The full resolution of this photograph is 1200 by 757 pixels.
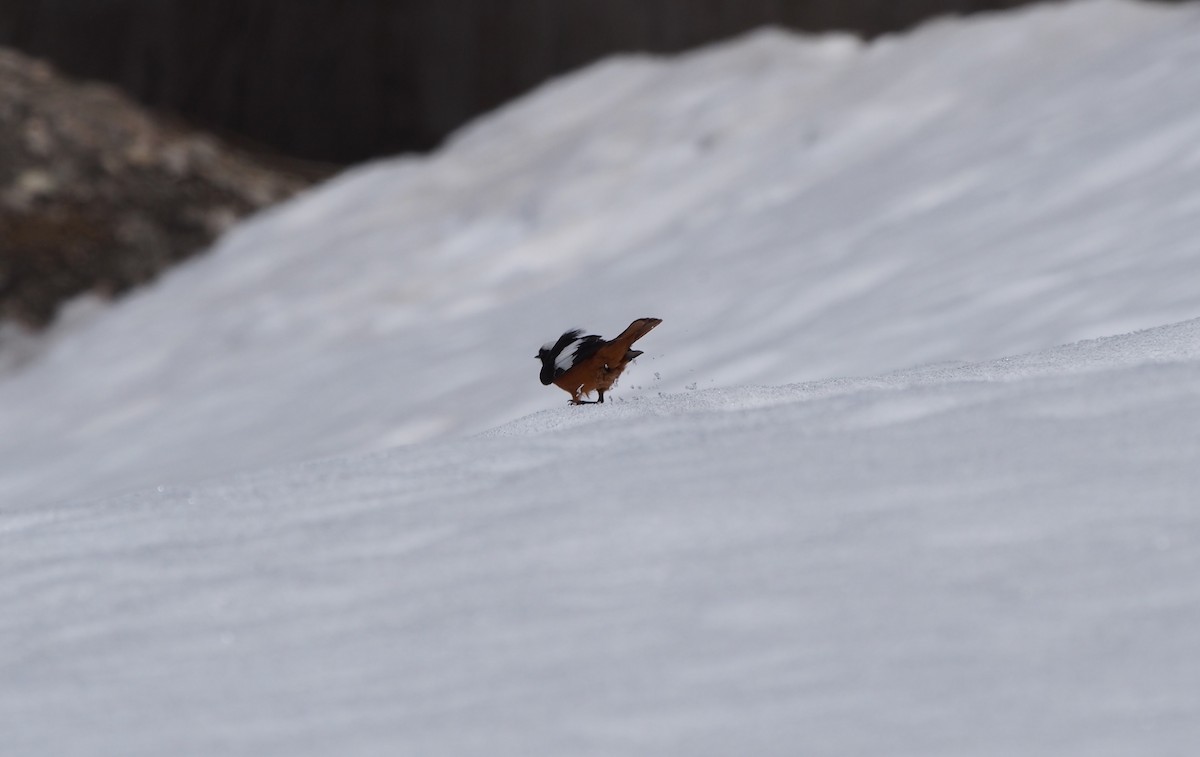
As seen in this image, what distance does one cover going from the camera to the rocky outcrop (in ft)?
18.8

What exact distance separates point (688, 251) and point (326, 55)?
2.75 metres

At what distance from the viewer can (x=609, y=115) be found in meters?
5.51

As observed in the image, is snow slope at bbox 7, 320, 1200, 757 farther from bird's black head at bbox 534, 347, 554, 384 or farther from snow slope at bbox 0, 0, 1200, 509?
snow slope at bbox 0, 0, 1200, 509

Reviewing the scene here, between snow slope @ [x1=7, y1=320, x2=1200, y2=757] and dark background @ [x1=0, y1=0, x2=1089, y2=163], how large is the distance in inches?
167

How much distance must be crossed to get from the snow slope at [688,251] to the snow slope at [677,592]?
1034mm

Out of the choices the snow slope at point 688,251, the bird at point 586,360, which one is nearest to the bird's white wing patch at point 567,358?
the bird at point 586,360

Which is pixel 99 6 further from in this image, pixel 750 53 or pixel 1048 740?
pixel 1048 740

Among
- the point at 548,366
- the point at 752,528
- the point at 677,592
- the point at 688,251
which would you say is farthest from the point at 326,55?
the point at 677,592

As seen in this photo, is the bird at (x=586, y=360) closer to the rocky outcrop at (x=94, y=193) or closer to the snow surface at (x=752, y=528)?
the snow surface at (x=752, y=528)

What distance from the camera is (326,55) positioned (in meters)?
6.39

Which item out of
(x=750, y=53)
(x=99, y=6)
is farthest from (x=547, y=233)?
(x=99, y=6)

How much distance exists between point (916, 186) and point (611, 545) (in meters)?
2.76

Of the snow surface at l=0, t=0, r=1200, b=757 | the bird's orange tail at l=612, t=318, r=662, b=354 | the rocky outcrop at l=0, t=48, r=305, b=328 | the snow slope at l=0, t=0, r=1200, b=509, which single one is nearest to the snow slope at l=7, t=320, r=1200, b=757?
the snow surface at l=0, t=0, r=1200, b=757

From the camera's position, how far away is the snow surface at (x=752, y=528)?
1.15 metres
